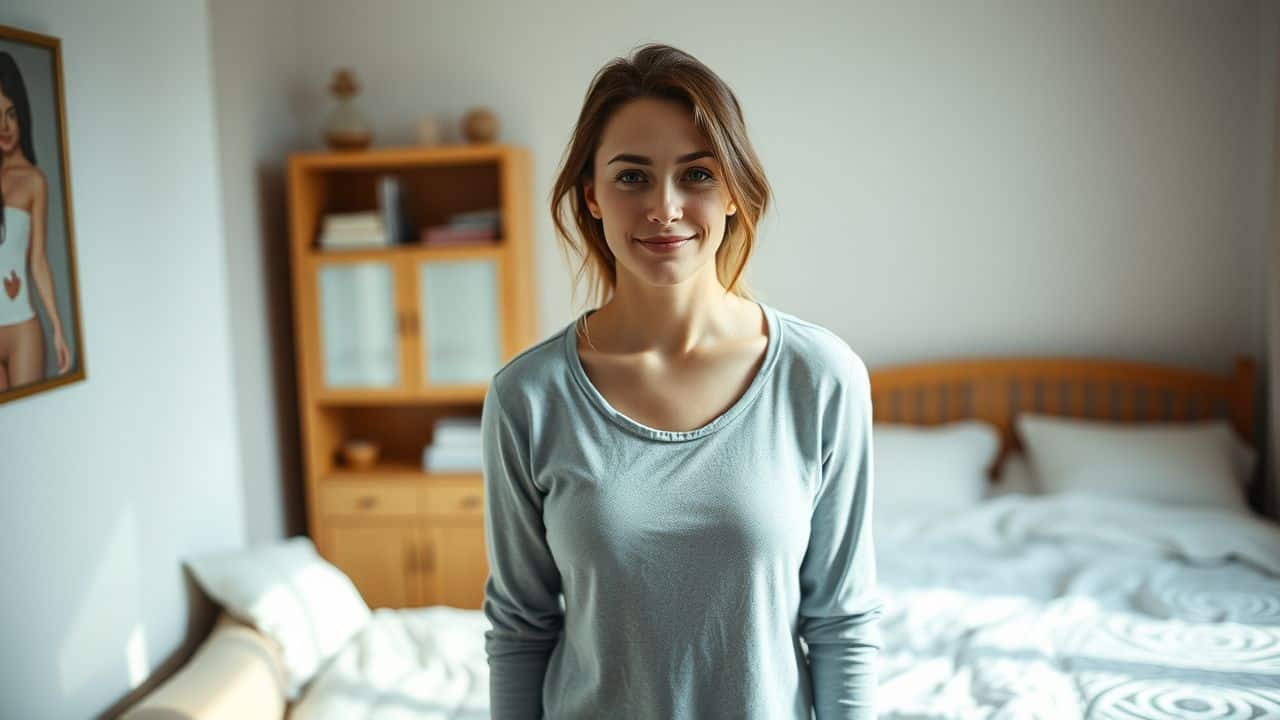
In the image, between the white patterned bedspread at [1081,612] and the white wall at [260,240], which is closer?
A: the white patterned bedspread at [1081,612]

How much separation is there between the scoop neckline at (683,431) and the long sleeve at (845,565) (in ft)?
0.28

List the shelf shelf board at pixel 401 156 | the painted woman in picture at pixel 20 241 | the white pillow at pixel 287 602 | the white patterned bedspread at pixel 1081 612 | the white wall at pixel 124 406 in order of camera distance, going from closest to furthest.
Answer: the painted woman in picture at pixel 20 241, the white wall at pixel 124 406, the white patterned bedspread at pixel 1081 612, the white pillow at pixel 287 602, the shelf shelf board at pixel 401 156

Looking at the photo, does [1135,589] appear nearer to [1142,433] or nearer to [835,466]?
[1142,433]

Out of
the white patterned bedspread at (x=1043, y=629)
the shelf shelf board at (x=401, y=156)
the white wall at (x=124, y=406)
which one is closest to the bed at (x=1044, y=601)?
the white patterned bedspread at (x=1043, y=629)

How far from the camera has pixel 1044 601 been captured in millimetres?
2496

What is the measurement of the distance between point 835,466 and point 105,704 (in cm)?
157

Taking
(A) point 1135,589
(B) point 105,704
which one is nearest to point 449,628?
(B) point 105,704

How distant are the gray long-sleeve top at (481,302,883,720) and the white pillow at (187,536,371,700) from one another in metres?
1.22

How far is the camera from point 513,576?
1220 mm

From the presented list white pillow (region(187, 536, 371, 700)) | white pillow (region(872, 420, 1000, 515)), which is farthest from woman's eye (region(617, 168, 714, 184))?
white pillow (region(872, 420, 1000, 515))

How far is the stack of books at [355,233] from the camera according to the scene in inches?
138

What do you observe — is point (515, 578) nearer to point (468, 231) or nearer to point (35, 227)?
point (35, 227)

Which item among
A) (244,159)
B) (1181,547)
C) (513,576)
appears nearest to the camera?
(513,576)

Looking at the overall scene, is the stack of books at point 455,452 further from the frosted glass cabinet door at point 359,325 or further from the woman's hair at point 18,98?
the woman's hair at point 18,98
